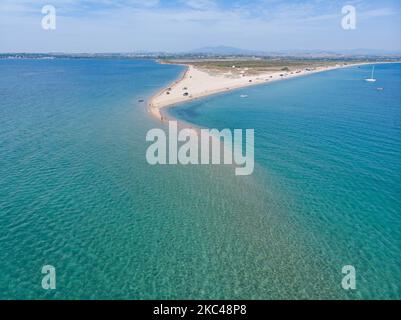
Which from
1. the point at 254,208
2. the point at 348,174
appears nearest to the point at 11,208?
the point at 254,208

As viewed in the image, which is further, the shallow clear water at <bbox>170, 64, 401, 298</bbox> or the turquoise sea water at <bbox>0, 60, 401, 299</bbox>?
the shallow clear water at <bbox>170, 64, 401, 298</bbox>

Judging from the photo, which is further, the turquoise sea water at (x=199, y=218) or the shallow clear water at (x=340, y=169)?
the shallow clear water at (x=340, y=169)

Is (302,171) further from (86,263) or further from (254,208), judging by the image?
(86,263)

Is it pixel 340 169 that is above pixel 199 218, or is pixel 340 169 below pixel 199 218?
above

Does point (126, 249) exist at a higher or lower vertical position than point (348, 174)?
lower

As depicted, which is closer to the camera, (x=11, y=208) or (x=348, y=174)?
(x=11, y=208)

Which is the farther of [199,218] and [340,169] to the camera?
[340,169]

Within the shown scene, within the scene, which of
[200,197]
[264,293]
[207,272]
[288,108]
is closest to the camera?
[264,293]

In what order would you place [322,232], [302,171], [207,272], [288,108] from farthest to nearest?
[288,108]
[302,171]
[322,232]
[207,272]
